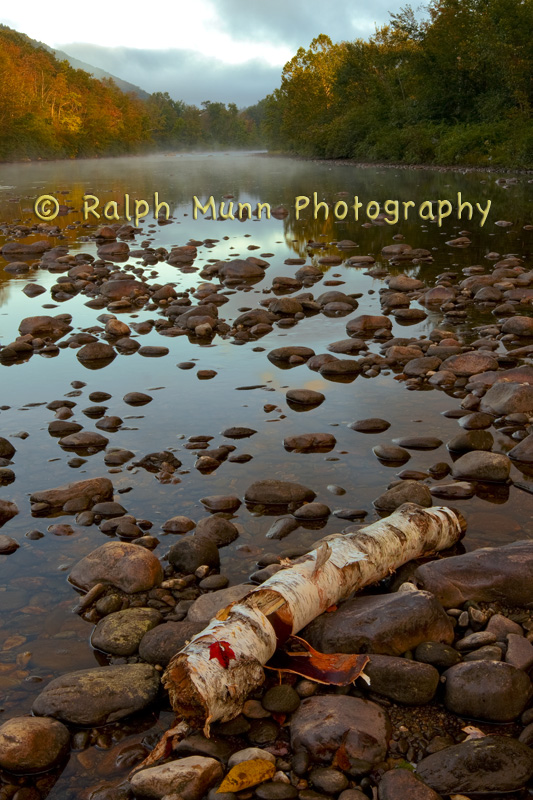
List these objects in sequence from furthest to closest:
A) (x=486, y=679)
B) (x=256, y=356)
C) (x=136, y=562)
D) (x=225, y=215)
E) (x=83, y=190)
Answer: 1. (x=83, y=190)
2. (x=225, y=215)
3. (x=256, y=356)
4. (x=136, y=562)
5. (x=486, y=679)

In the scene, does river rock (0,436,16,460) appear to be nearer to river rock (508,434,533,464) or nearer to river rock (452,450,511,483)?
river rock (452,450,511,483)

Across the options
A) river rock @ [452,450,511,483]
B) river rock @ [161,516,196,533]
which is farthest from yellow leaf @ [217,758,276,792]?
river rock @ [452,450,511,483]

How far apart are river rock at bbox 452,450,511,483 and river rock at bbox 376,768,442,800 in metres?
3.03

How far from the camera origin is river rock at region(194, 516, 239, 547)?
4879mm

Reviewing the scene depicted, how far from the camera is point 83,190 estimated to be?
3938 centimetres

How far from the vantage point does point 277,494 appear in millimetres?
5387

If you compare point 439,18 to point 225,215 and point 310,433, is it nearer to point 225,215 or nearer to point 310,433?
point 225,215

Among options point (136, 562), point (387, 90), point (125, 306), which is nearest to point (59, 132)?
point (387, 90)

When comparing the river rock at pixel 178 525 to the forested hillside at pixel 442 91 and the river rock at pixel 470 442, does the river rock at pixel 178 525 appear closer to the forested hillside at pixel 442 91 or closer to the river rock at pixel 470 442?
the river rock at pixel 470 442

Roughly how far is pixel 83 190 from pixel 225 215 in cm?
1676

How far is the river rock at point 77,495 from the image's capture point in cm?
538

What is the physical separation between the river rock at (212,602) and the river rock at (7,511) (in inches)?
72.3

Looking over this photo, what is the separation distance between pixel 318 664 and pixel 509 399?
13.3 feet

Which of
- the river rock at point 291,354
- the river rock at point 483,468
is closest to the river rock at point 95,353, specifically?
the river rock at point 291,354
